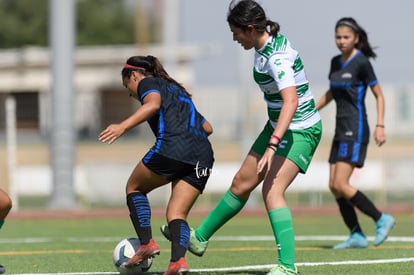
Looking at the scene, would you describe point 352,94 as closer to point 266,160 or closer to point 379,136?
point 379,136

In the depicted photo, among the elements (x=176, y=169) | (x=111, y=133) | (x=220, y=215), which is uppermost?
(x=111, y=133)

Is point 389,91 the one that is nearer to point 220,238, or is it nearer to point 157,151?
point 220,238

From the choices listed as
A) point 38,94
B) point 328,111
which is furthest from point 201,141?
point 38,94

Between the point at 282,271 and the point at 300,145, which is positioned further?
the point at 300,145

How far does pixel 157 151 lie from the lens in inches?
293

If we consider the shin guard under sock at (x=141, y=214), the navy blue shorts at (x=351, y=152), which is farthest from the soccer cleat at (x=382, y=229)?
the shin guard under sock at (x=141, y=214)

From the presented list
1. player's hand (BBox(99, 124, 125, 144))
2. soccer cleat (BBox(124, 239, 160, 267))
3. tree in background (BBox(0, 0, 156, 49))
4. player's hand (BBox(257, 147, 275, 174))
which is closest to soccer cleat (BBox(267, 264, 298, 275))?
player's hand (BBox(257, 147, 275, 174))

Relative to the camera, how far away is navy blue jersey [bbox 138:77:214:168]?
7402 millimetres

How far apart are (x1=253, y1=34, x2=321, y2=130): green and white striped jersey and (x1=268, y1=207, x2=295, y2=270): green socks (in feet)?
2.27

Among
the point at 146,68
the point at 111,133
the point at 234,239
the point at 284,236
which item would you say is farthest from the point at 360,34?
the point at 111,133

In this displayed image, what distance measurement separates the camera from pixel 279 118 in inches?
289

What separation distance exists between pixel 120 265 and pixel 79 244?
390 centimetres

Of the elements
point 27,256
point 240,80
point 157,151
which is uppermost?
point 157,151

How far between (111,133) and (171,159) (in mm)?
681
